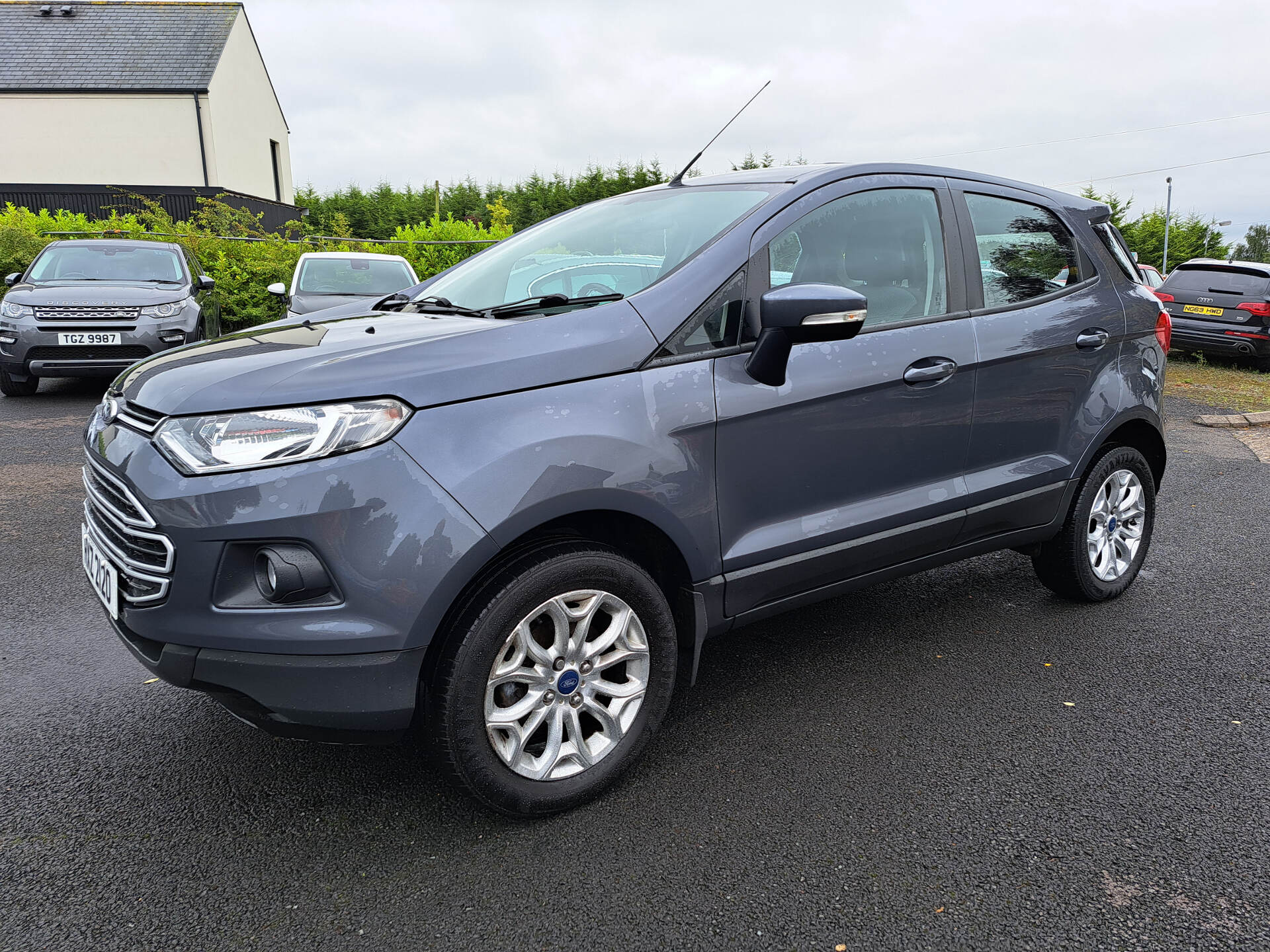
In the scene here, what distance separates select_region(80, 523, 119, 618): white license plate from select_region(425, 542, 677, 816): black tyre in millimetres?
837

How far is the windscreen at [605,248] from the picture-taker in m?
2.88

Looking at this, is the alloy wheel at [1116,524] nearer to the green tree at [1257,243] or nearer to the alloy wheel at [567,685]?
the alloy wheel at [567,685]

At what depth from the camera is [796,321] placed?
2.51m

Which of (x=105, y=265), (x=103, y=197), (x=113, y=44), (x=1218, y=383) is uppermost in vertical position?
(x=113, y=44)

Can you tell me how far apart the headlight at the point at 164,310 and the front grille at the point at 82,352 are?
0.34m

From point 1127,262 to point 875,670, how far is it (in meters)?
2.18

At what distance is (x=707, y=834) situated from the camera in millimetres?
2426

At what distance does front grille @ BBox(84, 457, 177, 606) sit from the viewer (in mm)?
2148

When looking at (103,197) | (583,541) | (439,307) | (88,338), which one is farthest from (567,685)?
(103,197)

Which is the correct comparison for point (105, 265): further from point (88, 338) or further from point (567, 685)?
point (567, 685)

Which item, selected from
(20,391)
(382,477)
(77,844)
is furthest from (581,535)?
(20,391)

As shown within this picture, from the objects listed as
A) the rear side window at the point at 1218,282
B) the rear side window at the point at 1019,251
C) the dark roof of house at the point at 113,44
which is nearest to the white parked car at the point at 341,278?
the rear side window at the point at 1019,251

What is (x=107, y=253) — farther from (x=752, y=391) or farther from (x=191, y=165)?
(x=191, y=165)

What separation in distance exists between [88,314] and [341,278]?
2962 millimetres
